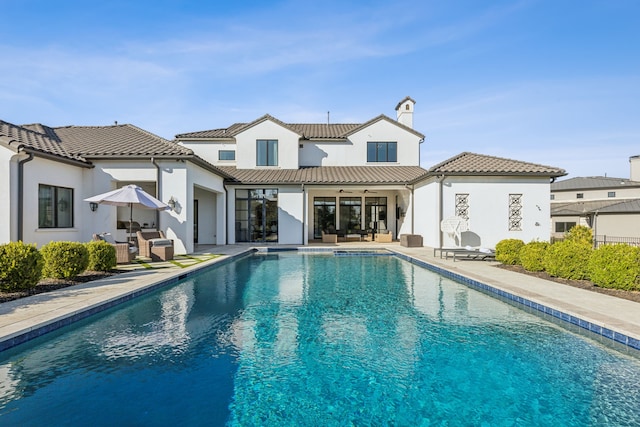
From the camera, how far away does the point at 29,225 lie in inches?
422

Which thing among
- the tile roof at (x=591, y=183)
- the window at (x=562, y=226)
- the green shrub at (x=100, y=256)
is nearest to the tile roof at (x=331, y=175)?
the green shrub at (x=100, y=256)

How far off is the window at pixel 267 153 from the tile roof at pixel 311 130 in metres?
1.22

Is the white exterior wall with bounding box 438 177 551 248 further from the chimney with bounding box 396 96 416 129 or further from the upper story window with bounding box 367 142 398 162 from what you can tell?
the chimney with bounding box 396 96 416 129

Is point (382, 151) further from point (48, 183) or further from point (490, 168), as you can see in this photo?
point (48, 183)

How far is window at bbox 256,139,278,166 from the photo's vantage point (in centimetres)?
2028

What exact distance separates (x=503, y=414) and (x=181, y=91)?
56.3 feet

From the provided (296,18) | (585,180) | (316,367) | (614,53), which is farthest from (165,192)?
(585,180)

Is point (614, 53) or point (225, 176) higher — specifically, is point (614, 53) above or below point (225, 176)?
above

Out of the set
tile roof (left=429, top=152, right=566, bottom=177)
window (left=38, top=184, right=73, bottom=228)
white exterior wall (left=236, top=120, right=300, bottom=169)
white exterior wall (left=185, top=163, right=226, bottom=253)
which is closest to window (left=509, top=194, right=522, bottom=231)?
tile roof (left=429, top=152, right=566, bottom=177)

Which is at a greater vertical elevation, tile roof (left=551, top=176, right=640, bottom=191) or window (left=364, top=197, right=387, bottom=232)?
tile roof (left=551, top=176, right=640, bottom=191)

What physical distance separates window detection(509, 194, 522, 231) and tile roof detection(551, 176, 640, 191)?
2965cm

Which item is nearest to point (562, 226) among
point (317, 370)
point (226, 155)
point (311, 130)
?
point (311, 130)

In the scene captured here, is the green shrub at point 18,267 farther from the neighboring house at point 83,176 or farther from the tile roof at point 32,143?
the tile roof at point 32,143

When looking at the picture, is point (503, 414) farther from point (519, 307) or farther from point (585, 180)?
point (585, 180)
